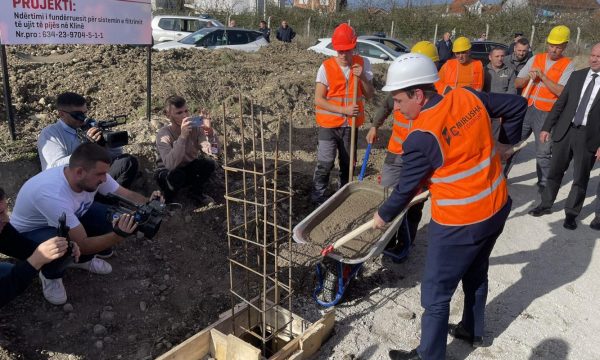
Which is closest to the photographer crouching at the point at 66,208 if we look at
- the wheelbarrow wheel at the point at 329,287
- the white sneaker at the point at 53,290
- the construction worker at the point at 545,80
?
the white sneaker at the point at 53,290

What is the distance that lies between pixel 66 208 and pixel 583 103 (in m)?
4.79

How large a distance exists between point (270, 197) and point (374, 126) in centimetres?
132

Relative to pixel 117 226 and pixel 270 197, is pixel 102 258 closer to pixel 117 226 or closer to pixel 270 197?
pixel 117 226

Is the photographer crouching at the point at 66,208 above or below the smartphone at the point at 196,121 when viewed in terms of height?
below

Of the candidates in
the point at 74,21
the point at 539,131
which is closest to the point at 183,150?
the point at 74,21

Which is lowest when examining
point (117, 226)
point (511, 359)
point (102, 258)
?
point (511, 359)

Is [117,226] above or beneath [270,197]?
above

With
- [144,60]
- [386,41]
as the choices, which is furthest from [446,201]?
[386,41]

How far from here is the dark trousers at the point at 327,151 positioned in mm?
4621

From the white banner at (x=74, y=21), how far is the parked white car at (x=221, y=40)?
20.9ft

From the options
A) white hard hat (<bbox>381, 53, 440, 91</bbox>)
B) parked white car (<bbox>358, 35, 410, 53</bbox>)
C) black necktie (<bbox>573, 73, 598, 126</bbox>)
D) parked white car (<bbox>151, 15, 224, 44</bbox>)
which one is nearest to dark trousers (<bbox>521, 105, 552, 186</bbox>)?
black necktie (<bbox>573, 73, 598, 126</bbox>)

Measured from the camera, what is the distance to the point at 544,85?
5.23 m

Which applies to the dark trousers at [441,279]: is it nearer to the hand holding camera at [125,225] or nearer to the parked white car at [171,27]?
the hand holding camera at [125,225]

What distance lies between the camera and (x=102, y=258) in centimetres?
374
